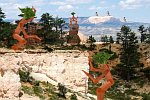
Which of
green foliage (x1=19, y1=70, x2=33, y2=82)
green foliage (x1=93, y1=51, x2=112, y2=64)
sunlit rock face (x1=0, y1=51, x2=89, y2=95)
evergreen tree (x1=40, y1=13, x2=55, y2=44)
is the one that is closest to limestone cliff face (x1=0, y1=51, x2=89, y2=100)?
sunlit rock face (x1=0, y1=51, x2=89, y2=95)

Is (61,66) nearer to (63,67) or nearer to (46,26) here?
(63,67)

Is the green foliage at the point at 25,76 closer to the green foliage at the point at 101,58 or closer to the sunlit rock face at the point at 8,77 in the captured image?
the sunlit rock face at the point at 8,77

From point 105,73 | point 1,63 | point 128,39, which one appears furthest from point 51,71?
point 128,39

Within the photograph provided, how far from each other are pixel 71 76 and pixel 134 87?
33.6 meters

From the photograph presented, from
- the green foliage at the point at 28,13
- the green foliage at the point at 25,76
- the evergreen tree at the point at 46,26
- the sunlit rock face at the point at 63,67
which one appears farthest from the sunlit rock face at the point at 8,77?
the evergreen tree at the point at 46,26

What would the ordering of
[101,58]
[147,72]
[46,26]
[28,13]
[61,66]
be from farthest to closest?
[46,26], [147,72], [61,66], [28,13], [101,58]

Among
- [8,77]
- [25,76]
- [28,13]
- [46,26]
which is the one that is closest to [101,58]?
[28,13]

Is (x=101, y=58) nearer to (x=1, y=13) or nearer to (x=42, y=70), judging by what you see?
(x=42, y=70)

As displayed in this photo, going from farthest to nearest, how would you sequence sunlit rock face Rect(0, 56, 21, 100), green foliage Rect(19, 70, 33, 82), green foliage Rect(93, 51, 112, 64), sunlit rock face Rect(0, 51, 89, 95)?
sunlit rock face Rect(0, 51, 89, 95) < green foliage Rect(19, 70, 33, 82) < sunlit rock face Rect(0, 56, 21, 100) < green foliage Rect(93, 51, 112, 64)

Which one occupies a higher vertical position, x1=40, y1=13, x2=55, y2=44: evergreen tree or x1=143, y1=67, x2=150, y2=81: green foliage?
x1=40, y1=13, x2=55, y2=44: evergreen tree

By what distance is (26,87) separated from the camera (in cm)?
3228

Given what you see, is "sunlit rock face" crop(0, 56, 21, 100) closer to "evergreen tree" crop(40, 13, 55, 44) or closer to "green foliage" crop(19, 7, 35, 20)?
"green foliage" crop(19, 7, 35, 20)

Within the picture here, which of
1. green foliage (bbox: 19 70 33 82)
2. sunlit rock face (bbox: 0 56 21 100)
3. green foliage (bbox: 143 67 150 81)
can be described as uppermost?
sunlit rock face (bbox: 0 56 21 100)

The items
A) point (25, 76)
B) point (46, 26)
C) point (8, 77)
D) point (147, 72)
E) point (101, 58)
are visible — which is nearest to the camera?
point (101, 58)
